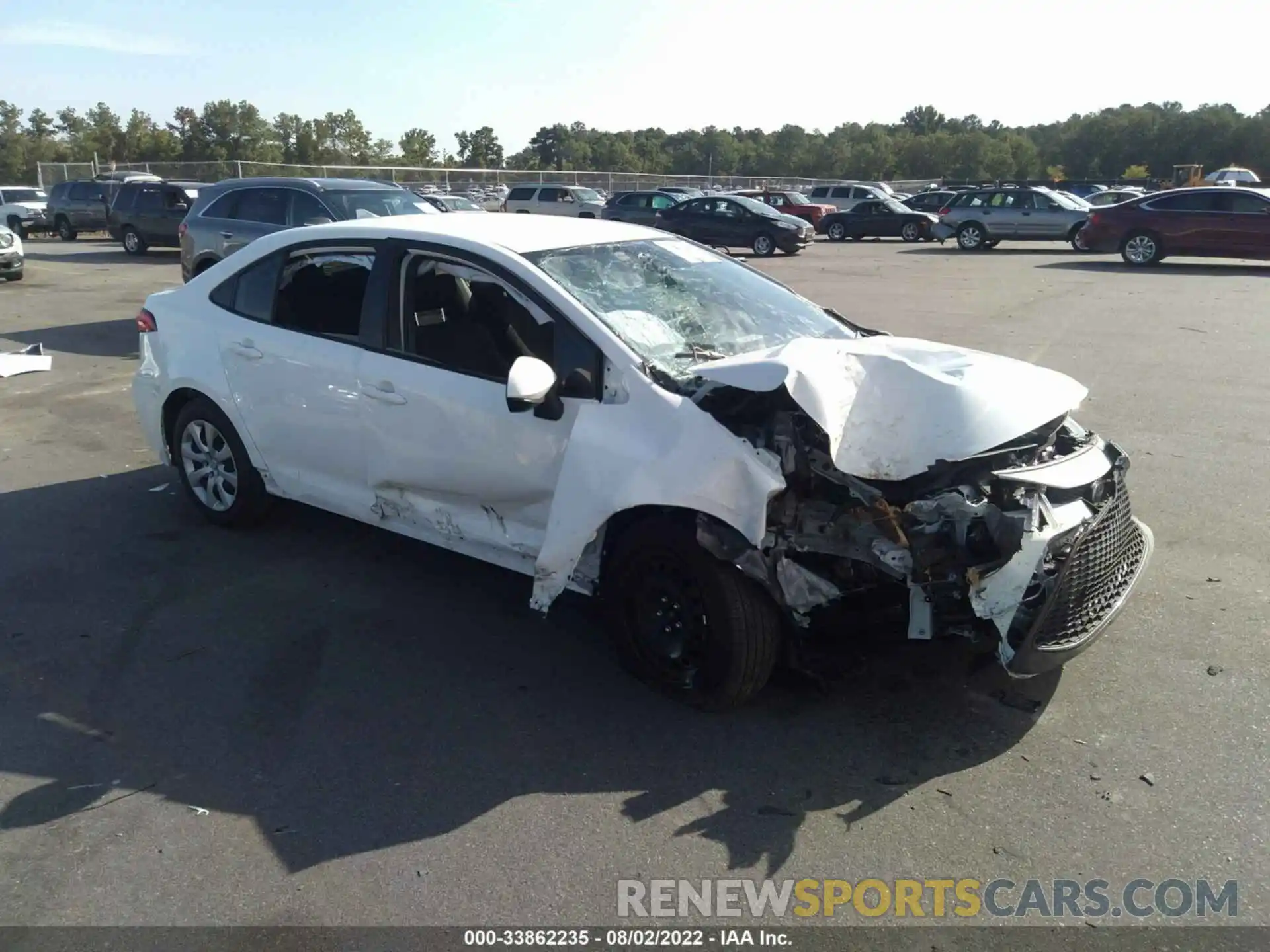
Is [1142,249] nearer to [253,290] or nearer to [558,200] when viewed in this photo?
[558,200]

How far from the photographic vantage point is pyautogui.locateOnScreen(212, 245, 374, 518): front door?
4.93 m

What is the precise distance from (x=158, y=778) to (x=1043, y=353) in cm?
999

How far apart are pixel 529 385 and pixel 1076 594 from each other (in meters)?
2.13

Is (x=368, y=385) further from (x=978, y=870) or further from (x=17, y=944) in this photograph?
(x=978, y=870)

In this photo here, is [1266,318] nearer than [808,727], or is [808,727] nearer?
[808,727]

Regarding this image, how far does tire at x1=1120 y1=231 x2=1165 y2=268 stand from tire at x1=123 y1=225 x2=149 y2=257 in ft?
75.5

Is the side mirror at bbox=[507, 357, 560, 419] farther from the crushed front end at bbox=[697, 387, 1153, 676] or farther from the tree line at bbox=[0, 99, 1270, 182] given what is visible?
the tree line at bbox=[0, 99, 1270, 182]

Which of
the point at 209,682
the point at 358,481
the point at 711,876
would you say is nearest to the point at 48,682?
the point at 209,682

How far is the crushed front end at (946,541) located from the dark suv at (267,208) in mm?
10030

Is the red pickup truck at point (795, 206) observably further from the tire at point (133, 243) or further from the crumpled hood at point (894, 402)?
the crumpled hood at point (894, 402)

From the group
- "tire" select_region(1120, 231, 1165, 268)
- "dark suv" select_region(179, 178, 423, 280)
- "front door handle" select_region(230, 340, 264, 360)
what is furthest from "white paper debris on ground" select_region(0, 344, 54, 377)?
"tire" select_region(1120, 231, 1165, 268)

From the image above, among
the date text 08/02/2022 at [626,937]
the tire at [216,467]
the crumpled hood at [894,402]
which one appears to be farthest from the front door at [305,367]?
the date text 08/02/2022 at [626,937]

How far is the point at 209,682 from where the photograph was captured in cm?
421

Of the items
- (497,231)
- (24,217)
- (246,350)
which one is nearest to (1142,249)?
(497,231)
